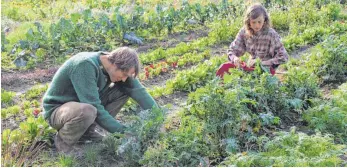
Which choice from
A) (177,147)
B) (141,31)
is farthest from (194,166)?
(141,31)

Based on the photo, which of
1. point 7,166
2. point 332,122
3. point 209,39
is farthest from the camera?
point 209,39

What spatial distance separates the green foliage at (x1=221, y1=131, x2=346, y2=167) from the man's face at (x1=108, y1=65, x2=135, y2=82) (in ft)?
4.01

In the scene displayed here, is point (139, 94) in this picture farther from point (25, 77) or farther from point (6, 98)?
point (25, 77)

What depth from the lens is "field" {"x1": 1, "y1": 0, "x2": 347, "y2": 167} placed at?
4.93 metres

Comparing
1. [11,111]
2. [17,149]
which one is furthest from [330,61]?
[17,149]

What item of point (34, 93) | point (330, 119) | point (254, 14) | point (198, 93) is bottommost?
point (34, 93)

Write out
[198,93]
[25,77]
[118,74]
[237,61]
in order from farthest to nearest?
[25,77]
[237,61]
[198,93]
[118,74]

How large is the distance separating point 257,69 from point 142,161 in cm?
207

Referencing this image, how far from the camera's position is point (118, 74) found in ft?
17.2

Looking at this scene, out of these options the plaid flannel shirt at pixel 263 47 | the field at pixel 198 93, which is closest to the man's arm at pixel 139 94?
the field at pixel 198 93

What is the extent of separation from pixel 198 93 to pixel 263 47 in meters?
1.97

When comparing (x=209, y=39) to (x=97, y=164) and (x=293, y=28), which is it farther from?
(x=97, y=164)

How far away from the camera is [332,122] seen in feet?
18.6

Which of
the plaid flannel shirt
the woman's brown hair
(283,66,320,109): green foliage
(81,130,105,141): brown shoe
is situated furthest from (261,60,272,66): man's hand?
(81,130,105,141): brown shoe
